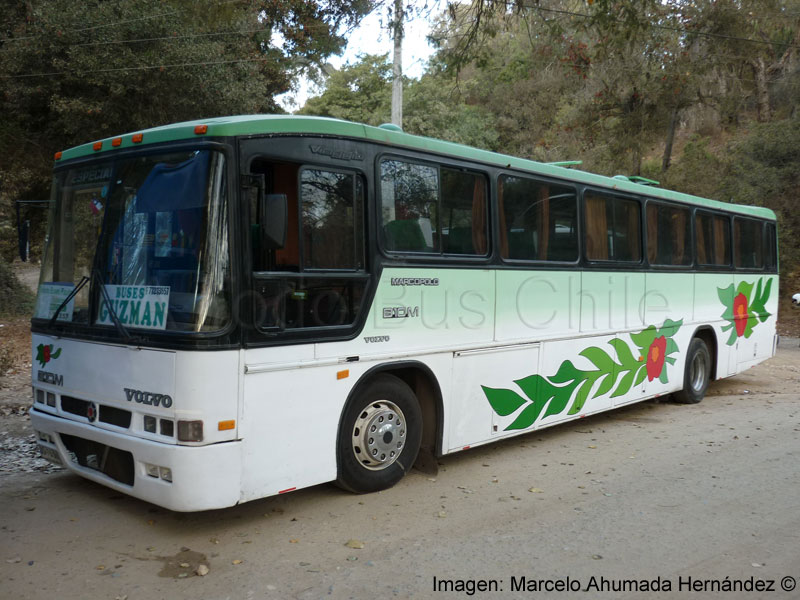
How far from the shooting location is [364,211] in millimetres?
5781

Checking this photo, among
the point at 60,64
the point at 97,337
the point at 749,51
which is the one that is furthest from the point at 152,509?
the point at 749,51

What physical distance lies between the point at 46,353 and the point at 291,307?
2140mm

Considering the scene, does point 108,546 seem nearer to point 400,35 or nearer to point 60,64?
point 400,35

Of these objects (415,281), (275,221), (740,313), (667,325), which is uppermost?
(275,221)

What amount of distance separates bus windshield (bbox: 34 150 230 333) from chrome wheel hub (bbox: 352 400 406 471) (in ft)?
5.29

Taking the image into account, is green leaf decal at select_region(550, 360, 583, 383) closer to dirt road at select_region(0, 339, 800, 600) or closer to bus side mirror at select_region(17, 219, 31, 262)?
dirt road at select_region(0, 339, 800, 600)

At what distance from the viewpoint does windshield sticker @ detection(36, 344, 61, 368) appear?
223 inches

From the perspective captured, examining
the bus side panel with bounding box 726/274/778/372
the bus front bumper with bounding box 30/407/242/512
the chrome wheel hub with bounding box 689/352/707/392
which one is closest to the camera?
the bus front bumper with bounding box 30/407/242/512

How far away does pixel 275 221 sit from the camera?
15.9 ft

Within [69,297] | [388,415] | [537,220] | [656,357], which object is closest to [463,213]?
[537,220]

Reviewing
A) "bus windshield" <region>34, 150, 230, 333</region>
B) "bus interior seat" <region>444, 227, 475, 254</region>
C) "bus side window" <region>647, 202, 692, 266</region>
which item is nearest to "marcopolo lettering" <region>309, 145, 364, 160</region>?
"bus windshield" <region>34, 150, 230, 333</region>

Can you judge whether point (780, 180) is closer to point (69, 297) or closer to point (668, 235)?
point (668, 235)

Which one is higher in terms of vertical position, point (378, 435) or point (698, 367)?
point (698, 367)

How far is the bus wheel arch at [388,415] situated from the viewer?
18.7ft
